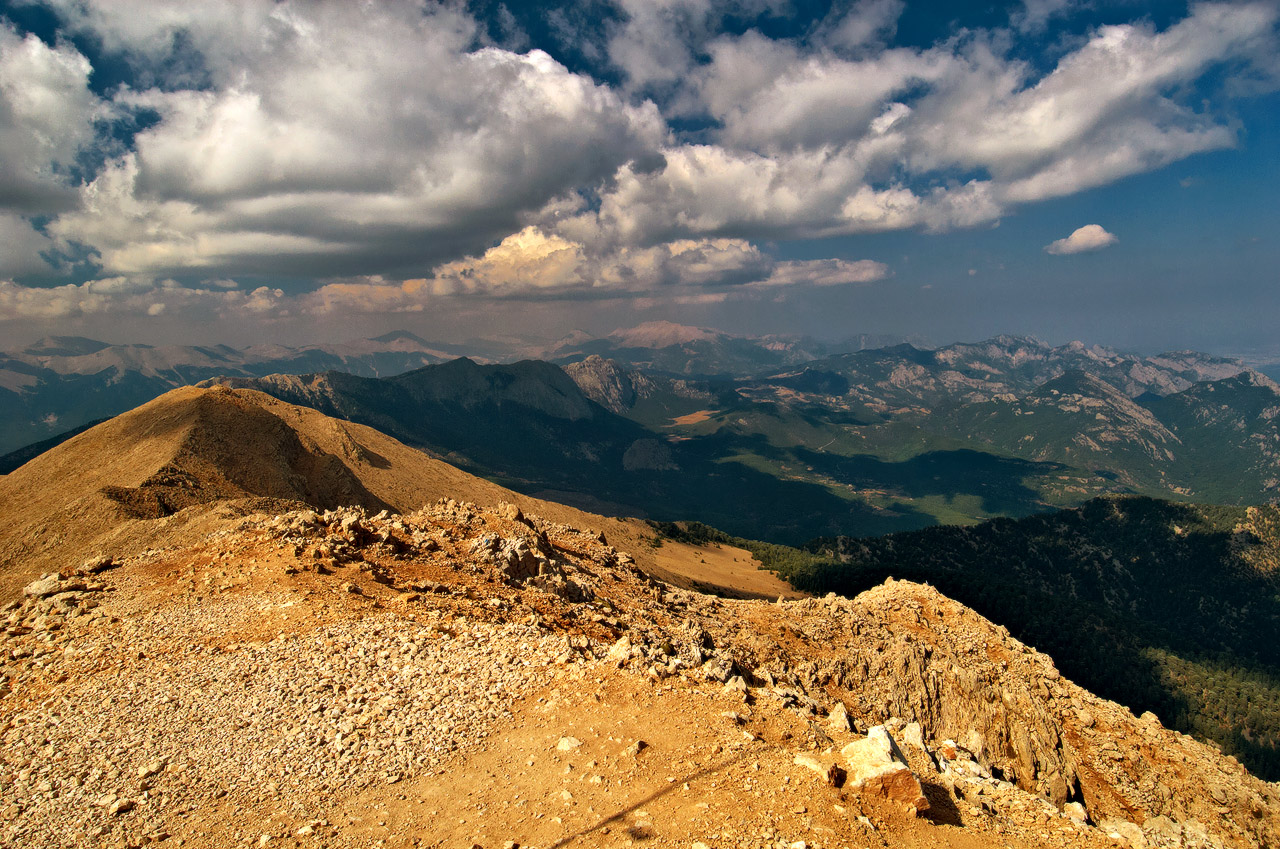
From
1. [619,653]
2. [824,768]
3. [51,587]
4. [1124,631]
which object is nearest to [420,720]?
[619,653]

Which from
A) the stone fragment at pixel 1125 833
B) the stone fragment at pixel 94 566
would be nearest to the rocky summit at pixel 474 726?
the stone fragment at pixel 1125 833

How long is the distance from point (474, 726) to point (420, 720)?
1489mm

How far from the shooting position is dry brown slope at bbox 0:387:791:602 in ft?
154

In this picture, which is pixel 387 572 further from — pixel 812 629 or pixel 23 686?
pixel 812 629

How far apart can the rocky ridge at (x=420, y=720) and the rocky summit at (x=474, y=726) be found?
0.27ft

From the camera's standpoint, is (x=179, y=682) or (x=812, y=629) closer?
(x=179, y=682)

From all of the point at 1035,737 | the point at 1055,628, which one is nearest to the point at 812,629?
the point at 1035,737

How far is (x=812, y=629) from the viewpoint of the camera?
35719 mm

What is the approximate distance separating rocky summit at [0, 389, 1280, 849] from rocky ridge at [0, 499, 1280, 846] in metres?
0.08

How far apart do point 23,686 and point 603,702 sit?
17182 millimetres

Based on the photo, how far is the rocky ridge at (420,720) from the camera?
12875mm

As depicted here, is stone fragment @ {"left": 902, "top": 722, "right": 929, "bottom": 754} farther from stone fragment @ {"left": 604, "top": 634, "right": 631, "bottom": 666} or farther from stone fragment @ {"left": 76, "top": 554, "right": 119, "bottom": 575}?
stone fragment @ {"left": 76, "top": 554, "right": 119, "bottom": 575}

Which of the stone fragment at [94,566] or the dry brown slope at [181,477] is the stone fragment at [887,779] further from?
the dry brown slope at [181,477]

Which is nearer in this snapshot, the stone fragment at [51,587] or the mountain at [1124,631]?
the stone fragment at [51,587]
